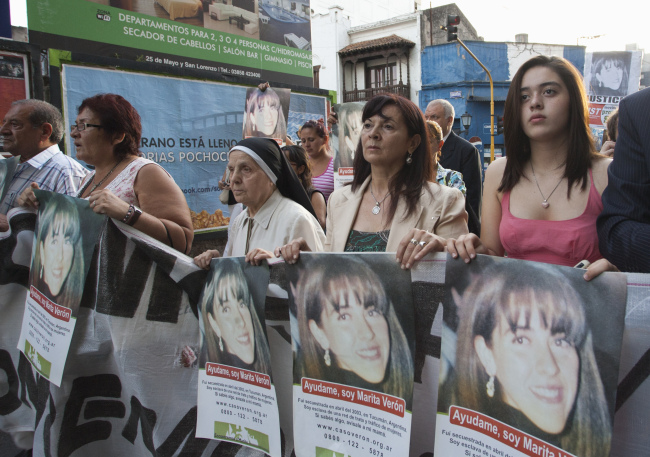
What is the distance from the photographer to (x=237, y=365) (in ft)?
6.74

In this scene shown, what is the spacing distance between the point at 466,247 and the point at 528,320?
27cm

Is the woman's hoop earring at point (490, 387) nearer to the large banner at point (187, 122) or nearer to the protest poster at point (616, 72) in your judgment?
the large banner at point (187, 122)

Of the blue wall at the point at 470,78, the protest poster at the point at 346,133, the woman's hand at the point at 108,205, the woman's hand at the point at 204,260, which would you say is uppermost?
the blue wall at the point at 470,78

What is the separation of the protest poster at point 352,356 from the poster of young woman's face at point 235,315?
8.2 inches

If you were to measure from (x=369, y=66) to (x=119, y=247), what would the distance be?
3550cm

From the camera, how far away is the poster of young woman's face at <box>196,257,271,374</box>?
2.01 metres

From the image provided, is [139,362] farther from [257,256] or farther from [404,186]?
[404,186]

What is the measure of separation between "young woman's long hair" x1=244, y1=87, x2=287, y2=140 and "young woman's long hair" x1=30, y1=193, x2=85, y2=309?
12.2 ft

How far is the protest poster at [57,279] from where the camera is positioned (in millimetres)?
2387

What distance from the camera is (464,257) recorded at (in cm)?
151

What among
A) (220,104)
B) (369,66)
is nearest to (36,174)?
(220,104)

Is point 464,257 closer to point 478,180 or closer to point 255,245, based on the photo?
point 255,245

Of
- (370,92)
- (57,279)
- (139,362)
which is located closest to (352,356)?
(139,362)

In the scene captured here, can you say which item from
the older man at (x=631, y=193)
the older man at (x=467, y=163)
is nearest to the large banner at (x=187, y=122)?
the older man at (x=467, y=163)
